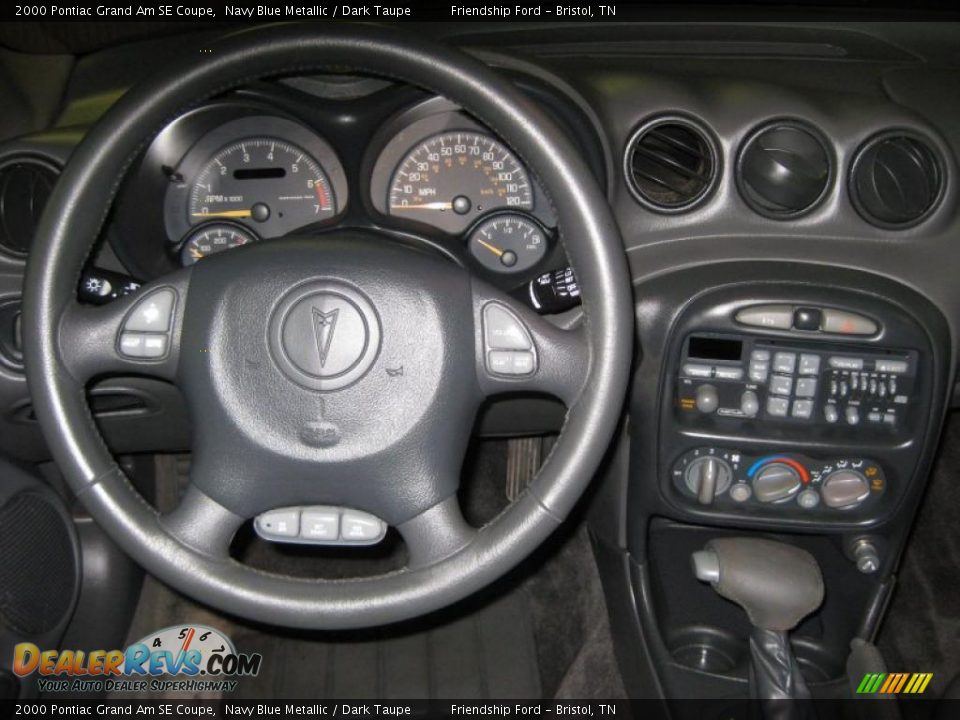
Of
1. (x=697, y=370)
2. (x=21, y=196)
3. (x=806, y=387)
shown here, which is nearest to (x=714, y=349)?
(x=697, y=370)

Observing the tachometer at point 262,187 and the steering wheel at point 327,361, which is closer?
the steering wheel at point 327,361

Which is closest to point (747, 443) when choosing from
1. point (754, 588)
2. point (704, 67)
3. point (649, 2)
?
point (754, 588)

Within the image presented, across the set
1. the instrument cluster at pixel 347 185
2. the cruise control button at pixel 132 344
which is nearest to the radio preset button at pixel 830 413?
the instrument cluster at pixel 347 185

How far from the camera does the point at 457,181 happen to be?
4.73 ft

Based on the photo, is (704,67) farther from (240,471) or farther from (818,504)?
(240,471)

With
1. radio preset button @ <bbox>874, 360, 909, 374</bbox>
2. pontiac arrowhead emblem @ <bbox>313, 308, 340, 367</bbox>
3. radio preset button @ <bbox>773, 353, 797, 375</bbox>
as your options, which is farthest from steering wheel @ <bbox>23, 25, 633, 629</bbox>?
radio preset button @ <bbox>874, 360, 909, 374</bbox>

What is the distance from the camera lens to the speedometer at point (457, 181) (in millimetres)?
1427

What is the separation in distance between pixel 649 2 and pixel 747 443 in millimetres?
754

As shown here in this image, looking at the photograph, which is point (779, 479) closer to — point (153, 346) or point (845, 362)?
point (845, 362)

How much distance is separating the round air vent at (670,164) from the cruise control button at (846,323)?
26cm

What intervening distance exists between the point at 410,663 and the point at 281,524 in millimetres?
987

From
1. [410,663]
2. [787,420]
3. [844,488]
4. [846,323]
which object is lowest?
[410,663]

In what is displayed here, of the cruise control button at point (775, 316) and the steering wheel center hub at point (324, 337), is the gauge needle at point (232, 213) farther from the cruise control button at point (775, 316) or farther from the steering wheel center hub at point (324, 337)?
the cruise control button at point (775, 316)

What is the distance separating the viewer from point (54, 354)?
1.03 metres
